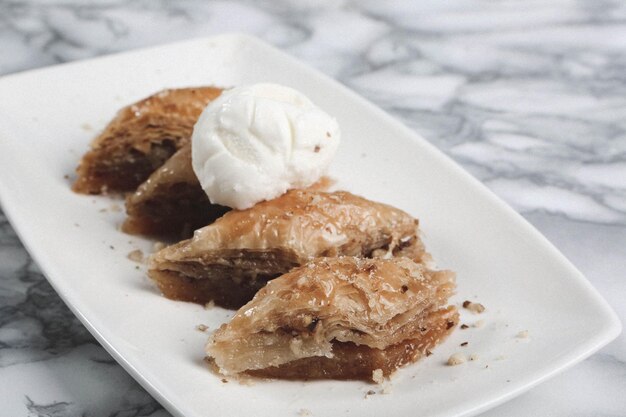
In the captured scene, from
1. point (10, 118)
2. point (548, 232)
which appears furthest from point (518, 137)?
point (10, 118)

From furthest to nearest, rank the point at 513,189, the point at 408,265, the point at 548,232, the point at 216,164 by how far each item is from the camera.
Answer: the point at 513,189 < the point at 548,232 < the point at 216,164 < the point at 408,265

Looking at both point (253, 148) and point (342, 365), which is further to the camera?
point (253, 148)

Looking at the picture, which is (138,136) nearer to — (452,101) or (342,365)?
(342,365)

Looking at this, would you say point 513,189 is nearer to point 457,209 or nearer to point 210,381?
point 457,209

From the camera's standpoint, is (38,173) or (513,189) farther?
(513,189)

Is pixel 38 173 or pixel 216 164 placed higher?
pixel 216 164

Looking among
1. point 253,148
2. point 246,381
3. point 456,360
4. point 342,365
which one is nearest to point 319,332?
point 342,365
